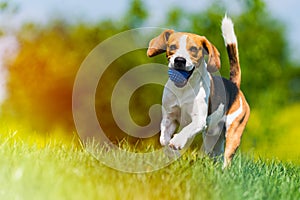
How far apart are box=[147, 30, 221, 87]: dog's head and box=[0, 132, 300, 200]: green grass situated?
839 millimetres

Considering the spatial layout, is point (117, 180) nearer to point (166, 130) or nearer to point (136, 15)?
point (166, 130)

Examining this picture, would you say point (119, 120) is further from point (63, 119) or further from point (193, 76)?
point (193, 76)

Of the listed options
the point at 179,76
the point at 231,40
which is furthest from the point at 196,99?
the point at 231,40

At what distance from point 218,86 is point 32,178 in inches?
104

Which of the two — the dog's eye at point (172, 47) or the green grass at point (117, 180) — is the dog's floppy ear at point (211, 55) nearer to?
the dog's eye at point (172, 47)

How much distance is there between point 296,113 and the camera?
45.2 feet

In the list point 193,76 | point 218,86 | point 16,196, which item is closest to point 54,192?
point 16,196

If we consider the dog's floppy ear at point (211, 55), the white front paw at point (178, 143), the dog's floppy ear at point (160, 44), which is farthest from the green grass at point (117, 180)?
the dog's floppy ear at point (160, 44)

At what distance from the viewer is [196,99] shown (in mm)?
5406

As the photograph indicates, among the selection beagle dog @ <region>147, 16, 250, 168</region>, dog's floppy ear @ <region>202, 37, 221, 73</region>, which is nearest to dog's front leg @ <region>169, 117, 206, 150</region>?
beagle dog @ <region>147, 16, 250, 168</region>

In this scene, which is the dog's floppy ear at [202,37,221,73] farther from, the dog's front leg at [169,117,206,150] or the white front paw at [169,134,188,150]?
the white front paw at [169,134,188,150]

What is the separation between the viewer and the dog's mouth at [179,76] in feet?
16.9

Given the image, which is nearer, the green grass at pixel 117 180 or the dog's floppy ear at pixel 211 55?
the green grass at pixel 117 180

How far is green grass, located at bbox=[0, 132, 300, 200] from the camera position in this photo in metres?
3.77
